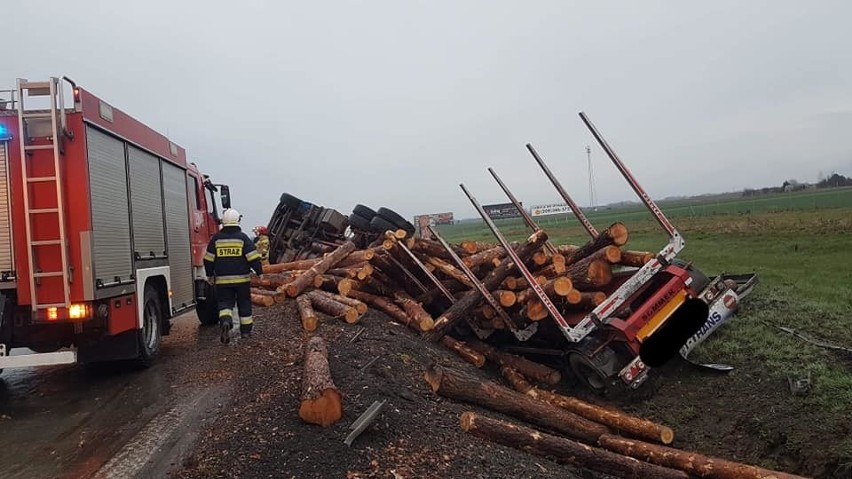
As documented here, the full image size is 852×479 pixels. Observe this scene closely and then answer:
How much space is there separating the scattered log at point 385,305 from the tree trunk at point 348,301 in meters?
0.50

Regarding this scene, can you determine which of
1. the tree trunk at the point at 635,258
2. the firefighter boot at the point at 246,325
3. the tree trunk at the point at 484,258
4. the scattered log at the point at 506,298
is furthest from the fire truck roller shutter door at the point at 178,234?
the tree trunk at the point at 635,258

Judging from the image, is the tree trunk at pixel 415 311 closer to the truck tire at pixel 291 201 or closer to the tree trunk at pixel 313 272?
the tree trunk at pixel 313 272

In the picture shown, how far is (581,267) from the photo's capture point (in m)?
7.77

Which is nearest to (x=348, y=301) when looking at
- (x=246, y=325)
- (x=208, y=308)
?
(x=246, y=325)

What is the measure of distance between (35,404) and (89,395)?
0.50m

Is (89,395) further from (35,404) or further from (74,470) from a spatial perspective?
(74,470)

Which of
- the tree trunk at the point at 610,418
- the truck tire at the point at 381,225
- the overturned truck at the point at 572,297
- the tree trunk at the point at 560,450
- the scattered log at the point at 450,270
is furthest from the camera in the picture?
the truck tire at the point at 381,225

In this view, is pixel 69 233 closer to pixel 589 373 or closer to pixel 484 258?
pixel 484 258

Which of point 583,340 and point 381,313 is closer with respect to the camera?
point 583,340

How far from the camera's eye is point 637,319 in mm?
7223

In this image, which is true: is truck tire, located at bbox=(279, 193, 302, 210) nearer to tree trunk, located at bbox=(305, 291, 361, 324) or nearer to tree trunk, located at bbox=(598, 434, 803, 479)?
tree trunk, located at bbox=(305, 291, 361, 324)

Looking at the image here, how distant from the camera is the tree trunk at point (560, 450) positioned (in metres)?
→ 4.93

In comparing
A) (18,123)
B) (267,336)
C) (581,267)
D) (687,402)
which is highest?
(18,123)

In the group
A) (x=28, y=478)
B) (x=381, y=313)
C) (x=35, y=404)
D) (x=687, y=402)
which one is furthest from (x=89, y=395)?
(x=687, y=402)
